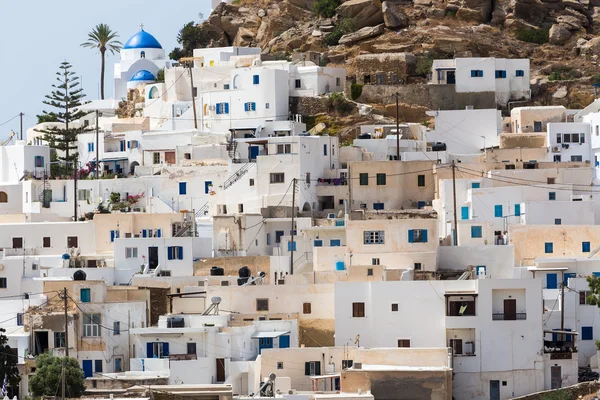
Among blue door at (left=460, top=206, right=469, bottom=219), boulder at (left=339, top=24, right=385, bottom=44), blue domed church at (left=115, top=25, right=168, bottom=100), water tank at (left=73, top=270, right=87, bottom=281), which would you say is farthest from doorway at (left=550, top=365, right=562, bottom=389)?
blue domed church at (left=115, top=25, right=168, bottom=100)

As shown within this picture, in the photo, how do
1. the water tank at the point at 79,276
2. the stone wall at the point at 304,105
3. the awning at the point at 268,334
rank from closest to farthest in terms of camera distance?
the awning at the point at 268,334 < the water tank at the point at 79,276 < the stone wall at the point at 304,105

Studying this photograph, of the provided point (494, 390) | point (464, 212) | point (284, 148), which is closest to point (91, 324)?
point (494, 390)

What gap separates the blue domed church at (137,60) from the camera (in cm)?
8512

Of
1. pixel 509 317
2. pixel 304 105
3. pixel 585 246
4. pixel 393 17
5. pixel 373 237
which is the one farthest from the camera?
pixel 393 17

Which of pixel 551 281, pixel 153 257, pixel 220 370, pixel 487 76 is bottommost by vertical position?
pixel 220 370

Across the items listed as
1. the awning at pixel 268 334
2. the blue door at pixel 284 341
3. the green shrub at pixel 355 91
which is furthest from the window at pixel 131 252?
the green shrub at pixel 355 91

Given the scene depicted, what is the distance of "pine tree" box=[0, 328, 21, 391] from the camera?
48.7 meters

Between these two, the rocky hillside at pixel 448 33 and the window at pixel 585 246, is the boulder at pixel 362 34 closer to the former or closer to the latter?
the rocky hillside at pixel 448 33

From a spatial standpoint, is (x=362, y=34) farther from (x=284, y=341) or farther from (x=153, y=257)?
(x=284, y=341)

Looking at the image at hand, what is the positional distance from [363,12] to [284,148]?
18.0m

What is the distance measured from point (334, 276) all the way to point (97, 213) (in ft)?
45.9

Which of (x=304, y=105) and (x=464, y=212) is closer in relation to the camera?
(x=464, y=212)

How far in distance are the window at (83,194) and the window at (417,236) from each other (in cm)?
1789

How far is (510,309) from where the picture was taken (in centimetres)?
5053
